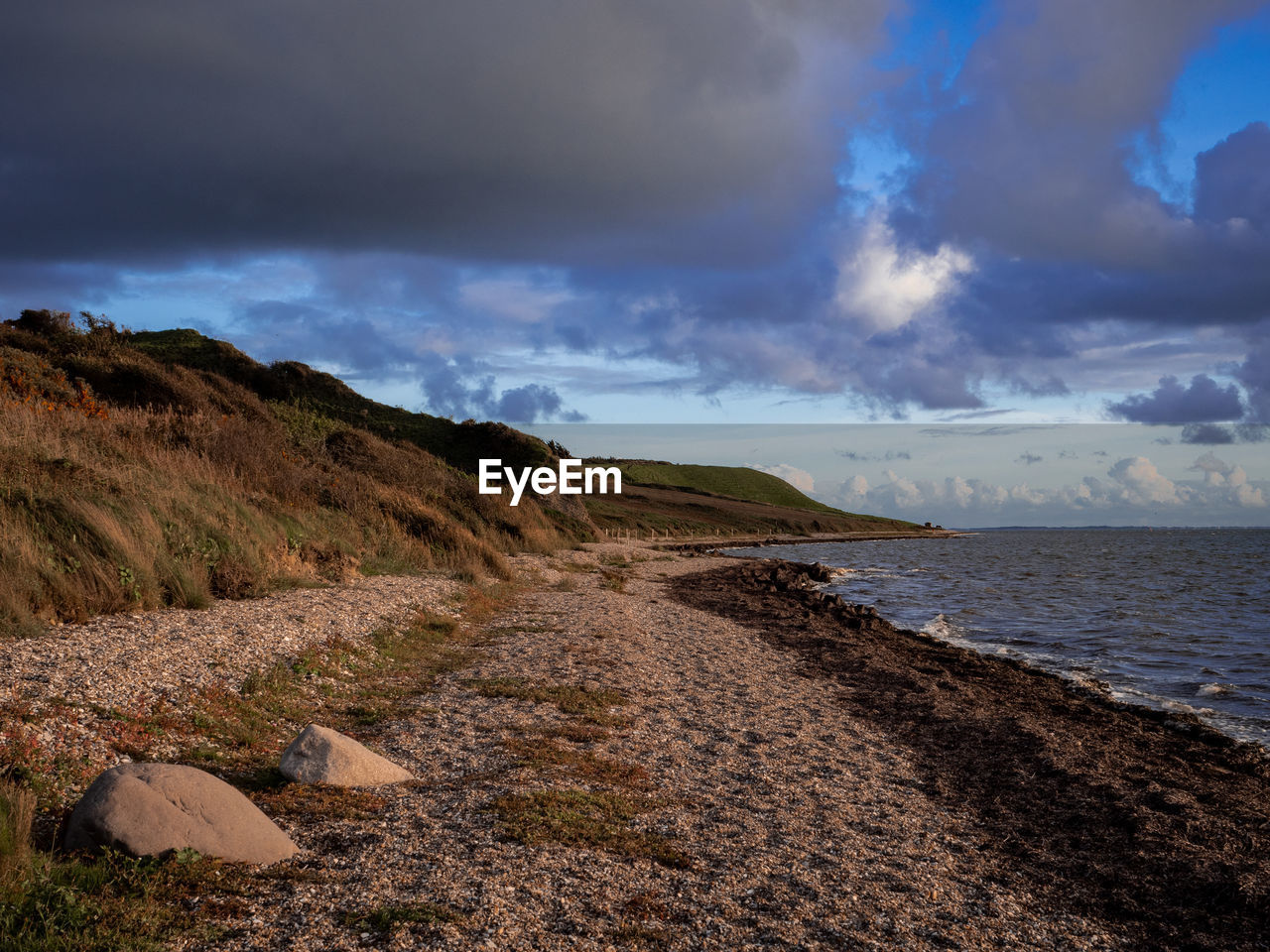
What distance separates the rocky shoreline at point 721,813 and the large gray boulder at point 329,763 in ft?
0.76

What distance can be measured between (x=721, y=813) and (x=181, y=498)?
12271 millimetres

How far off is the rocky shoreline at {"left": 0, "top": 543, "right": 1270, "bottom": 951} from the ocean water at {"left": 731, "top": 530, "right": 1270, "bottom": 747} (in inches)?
101

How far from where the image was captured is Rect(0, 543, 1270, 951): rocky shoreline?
5.08 meters

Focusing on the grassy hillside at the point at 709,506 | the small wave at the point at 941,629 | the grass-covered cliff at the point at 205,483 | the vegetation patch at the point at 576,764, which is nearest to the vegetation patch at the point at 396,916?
the vegetation patch at the point at 576,764

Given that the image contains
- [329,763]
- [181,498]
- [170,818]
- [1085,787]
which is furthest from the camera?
[181,498]

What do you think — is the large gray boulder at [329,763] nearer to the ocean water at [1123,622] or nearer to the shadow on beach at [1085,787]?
the shadow on beach at [1085,787]

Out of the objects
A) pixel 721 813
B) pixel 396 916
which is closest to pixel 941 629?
pixel 721 813

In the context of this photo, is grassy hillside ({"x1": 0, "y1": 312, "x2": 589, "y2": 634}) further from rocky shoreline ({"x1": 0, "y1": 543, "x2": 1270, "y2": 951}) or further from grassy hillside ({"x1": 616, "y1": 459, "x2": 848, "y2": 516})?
grassy hillside ({"x1": 616, "y1": 459, "x2": 848, "y2": 516})

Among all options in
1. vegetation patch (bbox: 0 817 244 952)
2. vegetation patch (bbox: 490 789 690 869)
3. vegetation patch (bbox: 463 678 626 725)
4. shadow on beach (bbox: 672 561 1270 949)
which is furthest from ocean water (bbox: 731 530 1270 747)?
vegetation patch (bbox: 0 817 244 952)

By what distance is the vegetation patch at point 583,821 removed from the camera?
6141 mm

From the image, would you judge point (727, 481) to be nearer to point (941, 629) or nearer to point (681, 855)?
point (941, 629)

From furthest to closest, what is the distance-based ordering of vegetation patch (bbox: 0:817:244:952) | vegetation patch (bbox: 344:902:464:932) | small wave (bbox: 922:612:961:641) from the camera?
small wave (bbox: 922:612:961:641)
vegetation patch (bbox: 344:902:464:932)
vegetation patch (bbox: 0:817:244:952)

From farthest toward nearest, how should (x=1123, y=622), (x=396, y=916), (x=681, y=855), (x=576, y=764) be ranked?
(x=1123, y=622)
(x=576, y=764)
(x=681, y=855)
(x=396, y=916)

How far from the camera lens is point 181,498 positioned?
14.9 metres
